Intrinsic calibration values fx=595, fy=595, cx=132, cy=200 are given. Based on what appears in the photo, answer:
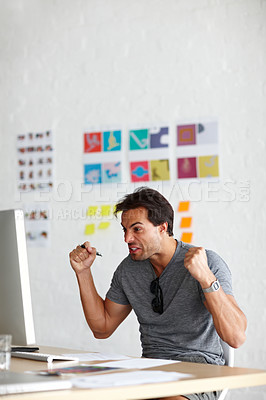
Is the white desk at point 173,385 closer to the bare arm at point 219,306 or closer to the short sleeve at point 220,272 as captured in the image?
the bare arm at point 219,306

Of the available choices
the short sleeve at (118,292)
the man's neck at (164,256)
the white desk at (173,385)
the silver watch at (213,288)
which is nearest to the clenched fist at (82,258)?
the short sleeve at (118,292)

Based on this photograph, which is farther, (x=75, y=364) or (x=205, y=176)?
(x=205, y=176)

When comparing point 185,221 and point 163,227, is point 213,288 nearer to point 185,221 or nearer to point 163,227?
point 163,227

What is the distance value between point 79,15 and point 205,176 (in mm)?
1413

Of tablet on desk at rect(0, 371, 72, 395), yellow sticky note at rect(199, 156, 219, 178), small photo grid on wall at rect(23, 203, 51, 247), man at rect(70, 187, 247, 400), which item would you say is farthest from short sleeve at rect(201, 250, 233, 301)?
small photo grid on wall at rect(23, 203, 51, 247)

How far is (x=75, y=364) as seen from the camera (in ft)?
5.42

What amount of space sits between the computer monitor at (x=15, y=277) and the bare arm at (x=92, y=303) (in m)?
0.66

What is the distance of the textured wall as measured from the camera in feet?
10.7

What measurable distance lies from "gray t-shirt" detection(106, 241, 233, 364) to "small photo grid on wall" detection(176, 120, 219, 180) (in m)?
1.12

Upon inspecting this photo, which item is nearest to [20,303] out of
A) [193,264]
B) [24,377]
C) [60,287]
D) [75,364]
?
[75,364]

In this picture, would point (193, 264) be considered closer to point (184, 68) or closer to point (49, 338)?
point (184, 68)

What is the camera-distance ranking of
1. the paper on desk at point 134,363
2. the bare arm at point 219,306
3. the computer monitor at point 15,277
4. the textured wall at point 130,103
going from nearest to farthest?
the paper on desk at point 134,363 < the computer monitor at point 15,277 < the bare arm at point 219,306 < the textured wall at point 130,103

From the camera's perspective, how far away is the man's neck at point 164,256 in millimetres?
2322

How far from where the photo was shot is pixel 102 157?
3.73 m
